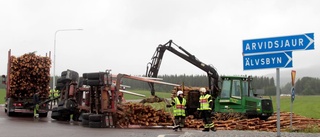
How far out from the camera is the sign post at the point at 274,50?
11.3m

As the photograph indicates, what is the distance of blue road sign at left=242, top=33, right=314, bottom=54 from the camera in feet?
36.9

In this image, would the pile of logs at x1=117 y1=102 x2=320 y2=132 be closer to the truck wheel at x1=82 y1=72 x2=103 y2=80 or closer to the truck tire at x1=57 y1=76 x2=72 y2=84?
the truck wheel at x1=82 y1=72 x2=103 y2=80

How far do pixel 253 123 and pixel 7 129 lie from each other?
421 inches

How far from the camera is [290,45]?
11445 millimetres

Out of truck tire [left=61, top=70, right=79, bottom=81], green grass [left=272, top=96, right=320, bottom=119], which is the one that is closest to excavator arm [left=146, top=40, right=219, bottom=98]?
truck tire [left=61, top=70, right=79, bottom=81]

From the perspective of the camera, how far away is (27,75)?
25312 millimetres

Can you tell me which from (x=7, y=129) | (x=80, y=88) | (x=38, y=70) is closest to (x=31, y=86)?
(x=38, y=70)

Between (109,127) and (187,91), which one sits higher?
(187,91)

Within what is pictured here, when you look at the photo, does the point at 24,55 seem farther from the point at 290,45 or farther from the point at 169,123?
the point at 290,45

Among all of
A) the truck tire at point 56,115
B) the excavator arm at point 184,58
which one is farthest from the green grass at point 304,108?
the truck tire at point 56,115

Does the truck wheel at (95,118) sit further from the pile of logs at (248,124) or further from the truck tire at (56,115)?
the truck tire at (56,115)

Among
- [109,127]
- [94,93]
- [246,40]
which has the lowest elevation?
[109,127]

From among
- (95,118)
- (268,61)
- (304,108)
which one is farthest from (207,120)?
(304,108)

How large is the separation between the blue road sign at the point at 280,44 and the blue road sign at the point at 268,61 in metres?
0.15
